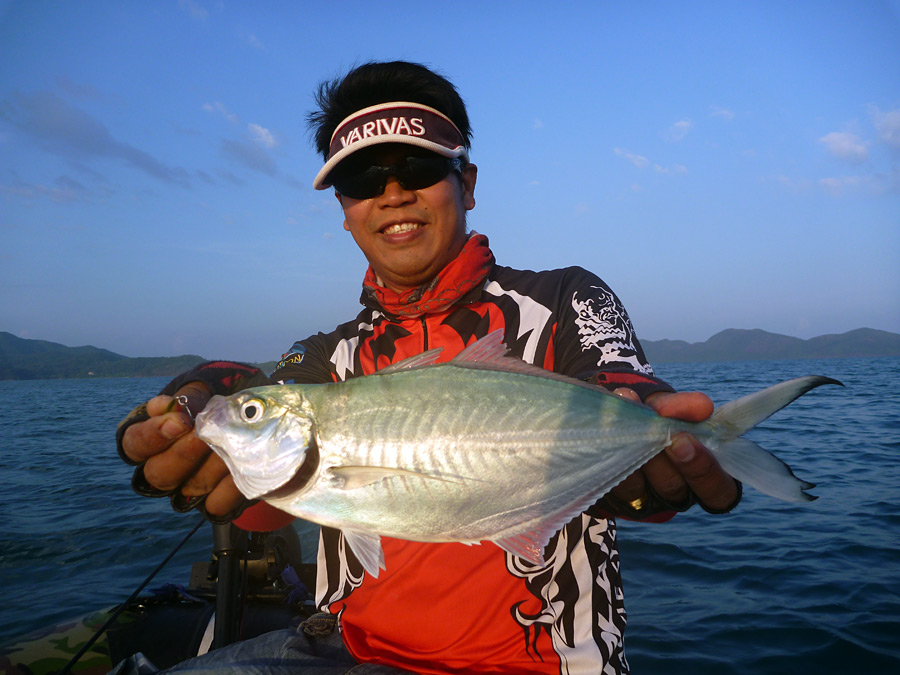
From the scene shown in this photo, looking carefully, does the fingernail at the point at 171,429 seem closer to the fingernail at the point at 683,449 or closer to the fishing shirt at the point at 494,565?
the fishing shirt at the point at 494,565

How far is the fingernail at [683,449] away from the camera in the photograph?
6.45 feet

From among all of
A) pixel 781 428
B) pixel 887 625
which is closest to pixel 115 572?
pixel 887 625

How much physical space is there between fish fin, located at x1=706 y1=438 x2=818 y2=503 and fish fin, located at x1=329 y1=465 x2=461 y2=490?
3.35 ft

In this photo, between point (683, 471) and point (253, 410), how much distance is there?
177 centimetres

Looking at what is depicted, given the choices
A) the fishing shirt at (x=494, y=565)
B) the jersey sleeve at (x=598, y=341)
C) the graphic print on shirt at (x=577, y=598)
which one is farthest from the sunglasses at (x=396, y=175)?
the graphic print on shirt at (x=577, y=598)

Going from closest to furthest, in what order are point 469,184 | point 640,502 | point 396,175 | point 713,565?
1. point 640,502
2. point 396,175
3. point 469,184
4. point 713,565

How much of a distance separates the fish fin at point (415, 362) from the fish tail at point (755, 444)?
1.14 meters

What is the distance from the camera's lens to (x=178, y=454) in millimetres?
2156

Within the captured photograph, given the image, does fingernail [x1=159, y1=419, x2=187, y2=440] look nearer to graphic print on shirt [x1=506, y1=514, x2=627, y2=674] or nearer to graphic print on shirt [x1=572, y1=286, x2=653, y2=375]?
graphic print on shirt [x1=506, y1=514, x2=627, y2=674]

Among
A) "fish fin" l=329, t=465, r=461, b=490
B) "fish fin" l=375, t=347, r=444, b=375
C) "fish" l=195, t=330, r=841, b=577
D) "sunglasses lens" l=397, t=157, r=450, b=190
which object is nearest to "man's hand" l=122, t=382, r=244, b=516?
"fish" l=195, t=330, r=841, b=577

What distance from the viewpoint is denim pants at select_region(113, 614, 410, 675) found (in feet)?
8.92

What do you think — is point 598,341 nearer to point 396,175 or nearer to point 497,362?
point 497,362

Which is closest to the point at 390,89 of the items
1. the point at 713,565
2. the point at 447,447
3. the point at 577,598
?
the point at 447,447

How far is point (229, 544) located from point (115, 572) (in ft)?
19.2
